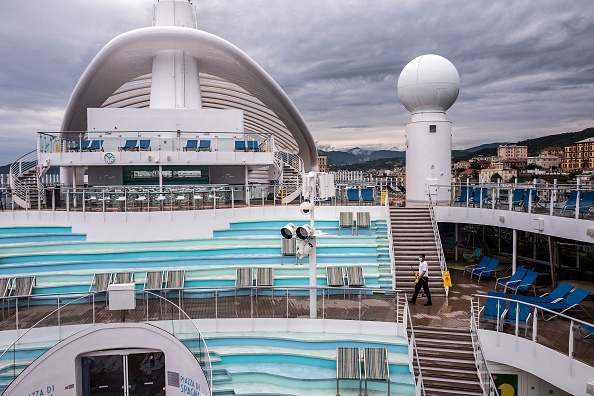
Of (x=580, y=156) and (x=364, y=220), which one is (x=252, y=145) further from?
(x=580, y=156)

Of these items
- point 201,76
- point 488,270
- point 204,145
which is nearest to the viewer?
point 488,270

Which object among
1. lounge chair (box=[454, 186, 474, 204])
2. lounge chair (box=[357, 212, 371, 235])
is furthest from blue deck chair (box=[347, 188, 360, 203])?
lounge chair (box=[454, 186, 474, 204])

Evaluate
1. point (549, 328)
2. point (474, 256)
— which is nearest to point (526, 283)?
point (549, 328)

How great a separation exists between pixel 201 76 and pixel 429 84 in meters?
20.3

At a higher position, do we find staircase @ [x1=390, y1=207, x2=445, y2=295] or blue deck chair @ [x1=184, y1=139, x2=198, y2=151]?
blue deck chair @ [x1=184, y1=139, x2=198, y2=151]

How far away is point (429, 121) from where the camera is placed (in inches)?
795

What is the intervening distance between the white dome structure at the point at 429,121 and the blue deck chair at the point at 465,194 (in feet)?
4.84

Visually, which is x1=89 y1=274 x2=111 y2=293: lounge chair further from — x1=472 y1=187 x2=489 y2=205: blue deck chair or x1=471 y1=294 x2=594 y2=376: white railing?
x1=472 y1=187 x2=489 y2=205: blue deck chair

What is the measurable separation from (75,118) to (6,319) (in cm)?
2248

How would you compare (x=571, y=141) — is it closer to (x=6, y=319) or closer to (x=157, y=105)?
(x=157, y=105)

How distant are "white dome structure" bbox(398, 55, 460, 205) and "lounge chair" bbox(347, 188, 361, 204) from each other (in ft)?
12.6

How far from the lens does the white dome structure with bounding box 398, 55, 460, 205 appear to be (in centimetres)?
1986

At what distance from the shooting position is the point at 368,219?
15.8m

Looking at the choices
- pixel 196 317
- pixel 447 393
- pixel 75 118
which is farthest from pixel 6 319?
pixel 75 118
